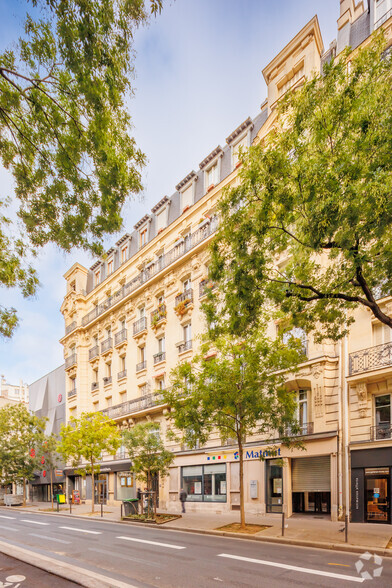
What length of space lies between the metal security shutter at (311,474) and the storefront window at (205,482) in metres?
4.87

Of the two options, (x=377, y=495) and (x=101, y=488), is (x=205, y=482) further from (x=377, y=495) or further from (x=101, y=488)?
(x=101, y=488)

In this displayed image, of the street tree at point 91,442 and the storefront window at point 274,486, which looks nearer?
the storefront window at point 274,486

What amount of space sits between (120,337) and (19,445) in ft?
46.0

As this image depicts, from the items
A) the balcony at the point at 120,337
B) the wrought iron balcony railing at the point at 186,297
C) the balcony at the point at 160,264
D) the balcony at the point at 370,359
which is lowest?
the balcony at the point at 370,359

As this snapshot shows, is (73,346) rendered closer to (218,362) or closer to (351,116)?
(218,362)

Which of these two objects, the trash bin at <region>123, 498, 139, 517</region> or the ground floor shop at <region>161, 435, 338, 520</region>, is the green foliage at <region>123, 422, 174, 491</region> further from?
the ground floor shop at <region>161, 435, 338, 520</region>

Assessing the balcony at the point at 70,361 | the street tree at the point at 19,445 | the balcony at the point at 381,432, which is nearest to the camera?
the balcony at the point at 381,432

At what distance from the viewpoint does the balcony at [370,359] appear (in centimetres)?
1598

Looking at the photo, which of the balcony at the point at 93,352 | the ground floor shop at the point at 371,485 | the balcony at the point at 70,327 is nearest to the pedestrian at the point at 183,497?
the ground floor shop at the point at 371,485

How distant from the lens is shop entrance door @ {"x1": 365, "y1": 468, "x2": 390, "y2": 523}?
15.7 metres

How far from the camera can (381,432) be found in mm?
16016

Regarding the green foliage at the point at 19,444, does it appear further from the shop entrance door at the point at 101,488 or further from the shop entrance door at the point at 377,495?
the shop entrance door at the point at 377,495

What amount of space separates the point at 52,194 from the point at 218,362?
37.4 ft

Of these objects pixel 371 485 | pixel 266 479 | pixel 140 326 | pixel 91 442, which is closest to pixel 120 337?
pixel 140 326
